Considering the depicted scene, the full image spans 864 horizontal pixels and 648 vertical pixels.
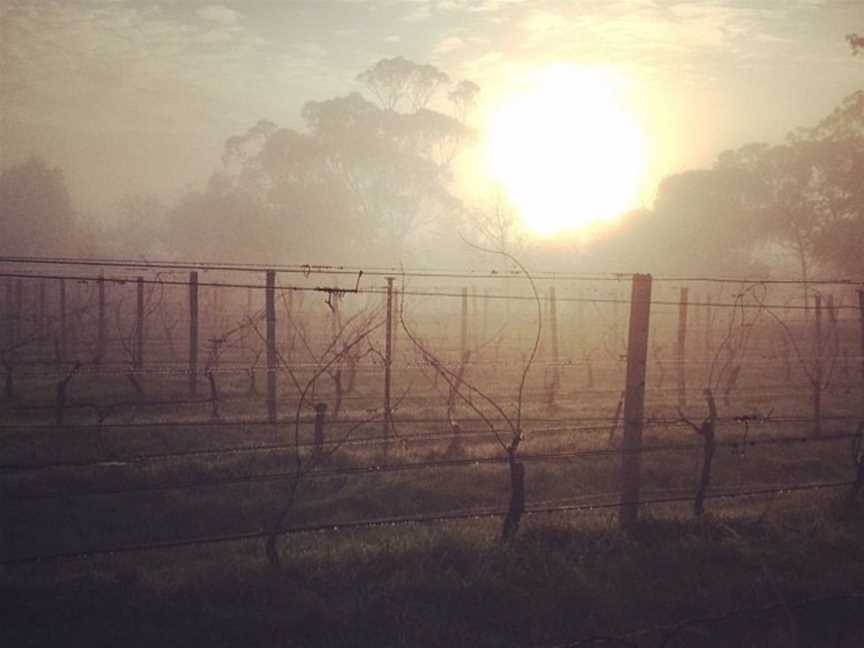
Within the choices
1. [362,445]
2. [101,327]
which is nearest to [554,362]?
[362,445]

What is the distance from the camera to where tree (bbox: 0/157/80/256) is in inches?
1779

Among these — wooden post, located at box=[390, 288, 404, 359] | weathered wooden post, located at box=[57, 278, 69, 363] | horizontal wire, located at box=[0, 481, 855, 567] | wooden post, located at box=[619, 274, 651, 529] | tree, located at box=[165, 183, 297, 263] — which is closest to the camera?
horizontal wire, located at box=[0, 481, 855, 567]

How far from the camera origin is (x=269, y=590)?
5.49m

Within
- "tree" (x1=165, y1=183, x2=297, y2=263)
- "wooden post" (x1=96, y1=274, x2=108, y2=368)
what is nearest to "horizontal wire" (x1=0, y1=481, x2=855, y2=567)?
"wooden post" (x1=96, y1=274, x2=108, y2=368)

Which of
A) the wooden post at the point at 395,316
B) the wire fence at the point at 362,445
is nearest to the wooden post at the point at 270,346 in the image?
the wire fence at the point at 362,445

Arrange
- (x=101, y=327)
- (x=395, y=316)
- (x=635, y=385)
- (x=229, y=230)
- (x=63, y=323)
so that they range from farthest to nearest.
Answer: (x=229, y=230) < (x=101, y=327) < (x=63, y=323) < (x=395, y=316) < (x=635, y=385)

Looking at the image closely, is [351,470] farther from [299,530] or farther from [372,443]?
[372,443]

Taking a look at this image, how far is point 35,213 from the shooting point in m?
46.2

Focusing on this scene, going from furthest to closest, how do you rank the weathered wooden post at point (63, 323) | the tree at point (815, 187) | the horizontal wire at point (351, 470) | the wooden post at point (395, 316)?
the tree at point (815, 187)
the weathered wooden post at point (63, 323)
the wooden post at point (395, 316)
the horizontal wire at point (351, 470)

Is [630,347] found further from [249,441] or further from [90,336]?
[90,336]

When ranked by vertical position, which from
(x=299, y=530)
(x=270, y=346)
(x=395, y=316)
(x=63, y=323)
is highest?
(x=395, y=316)

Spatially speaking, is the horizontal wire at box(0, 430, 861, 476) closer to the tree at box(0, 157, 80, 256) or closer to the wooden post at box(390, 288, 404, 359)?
the wooden post at box(390, 288, 404, 359)

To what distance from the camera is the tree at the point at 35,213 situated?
148ft

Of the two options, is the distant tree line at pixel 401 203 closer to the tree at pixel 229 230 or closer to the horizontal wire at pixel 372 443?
the tree at pixel 229 230
